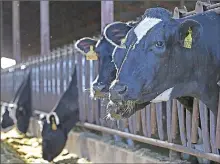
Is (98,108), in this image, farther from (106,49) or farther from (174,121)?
(174,121)

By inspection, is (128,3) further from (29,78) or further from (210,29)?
(210,29)

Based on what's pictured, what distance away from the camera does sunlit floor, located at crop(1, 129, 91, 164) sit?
6.34 metres

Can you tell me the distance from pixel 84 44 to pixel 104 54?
0.40 metres

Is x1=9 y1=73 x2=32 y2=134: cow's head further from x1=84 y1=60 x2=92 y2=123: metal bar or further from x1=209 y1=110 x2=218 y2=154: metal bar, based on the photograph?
x1=209 y1=110 x2=218 y2=154: metal bar

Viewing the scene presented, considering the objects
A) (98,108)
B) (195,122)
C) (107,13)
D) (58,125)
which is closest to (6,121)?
(58,125)

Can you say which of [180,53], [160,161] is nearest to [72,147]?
[160,161]

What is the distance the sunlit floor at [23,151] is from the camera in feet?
20.8

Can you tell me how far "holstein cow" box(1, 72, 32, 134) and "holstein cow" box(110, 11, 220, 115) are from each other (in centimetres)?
676

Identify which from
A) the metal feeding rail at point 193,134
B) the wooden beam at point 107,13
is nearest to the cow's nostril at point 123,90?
the metal feeding rail at point 193,134

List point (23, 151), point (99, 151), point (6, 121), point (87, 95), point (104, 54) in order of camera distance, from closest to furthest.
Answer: point (104, 54)
point (99, 151)
point (87, 95)
point (23, 151)
point (6, 121)

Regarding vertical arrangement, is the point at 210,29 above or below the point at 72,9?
below

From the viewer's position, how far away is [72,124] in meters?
6.49

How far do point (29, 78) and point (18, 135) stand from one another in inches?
53.3

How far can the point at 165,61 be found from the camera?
237 centimetres
